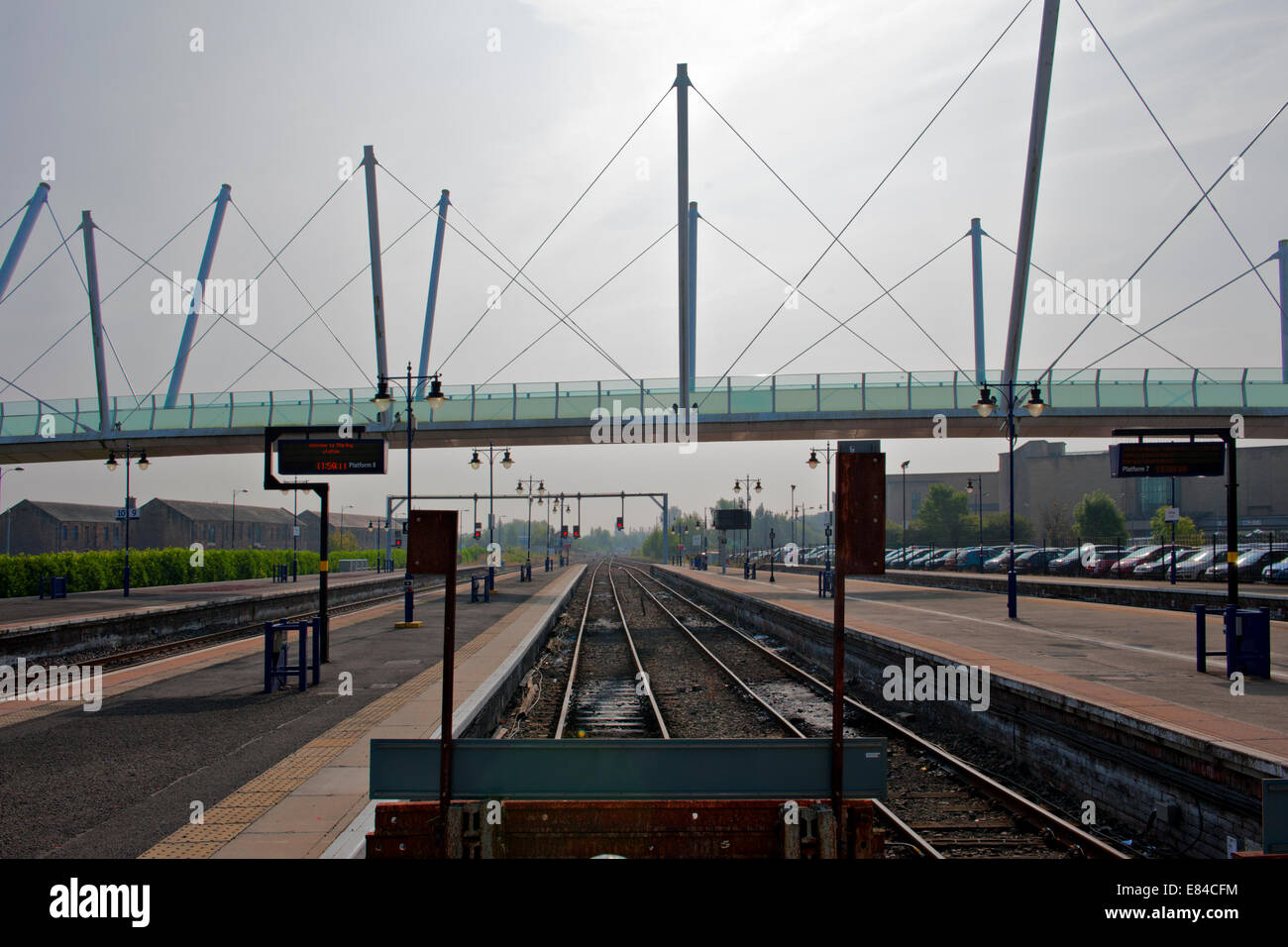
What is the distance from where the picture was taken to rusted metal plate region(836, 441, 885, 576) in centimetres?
494

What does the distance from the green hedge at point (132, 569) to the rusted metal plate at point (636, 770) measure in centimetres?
3538

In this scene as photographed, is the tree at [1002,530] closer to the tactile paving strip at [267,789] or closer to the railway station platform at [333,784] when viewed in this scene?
the railway station platform at [333,784]

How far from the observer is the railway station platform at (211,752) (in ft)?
20.5

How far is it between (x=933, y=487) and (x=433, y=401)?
73.3m

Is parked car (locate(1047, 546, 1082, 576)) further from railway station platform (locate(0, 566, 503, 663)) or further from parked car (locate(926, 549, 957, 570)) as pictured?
railway station platform (locate(0, 566, 503, 663))

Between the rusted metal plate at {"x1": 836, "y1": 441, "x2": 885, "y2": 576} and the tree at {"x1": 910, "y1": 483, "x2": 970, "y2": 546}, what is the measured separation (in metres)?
83.6

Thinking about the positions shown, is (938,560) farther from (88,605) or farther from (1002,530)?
(88,605)

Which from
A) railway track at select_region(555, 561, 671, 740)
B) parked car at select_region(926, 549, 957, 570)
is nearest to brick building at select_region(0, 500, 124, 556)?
railway track at select_region(555, 561, 671, 740)

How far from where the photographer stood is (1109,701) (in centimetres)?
937

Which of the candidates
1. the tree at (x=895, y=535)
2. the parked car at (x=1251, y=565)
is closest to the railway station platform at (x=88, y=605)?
the parked car at (x=1251, y=565)

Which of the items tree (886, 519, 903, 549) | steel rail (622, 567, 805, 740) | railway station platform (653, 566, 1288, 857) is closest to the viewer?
railway station platform (653, 566, 1288, 857)

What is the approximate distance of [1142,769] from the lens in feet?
26.6
